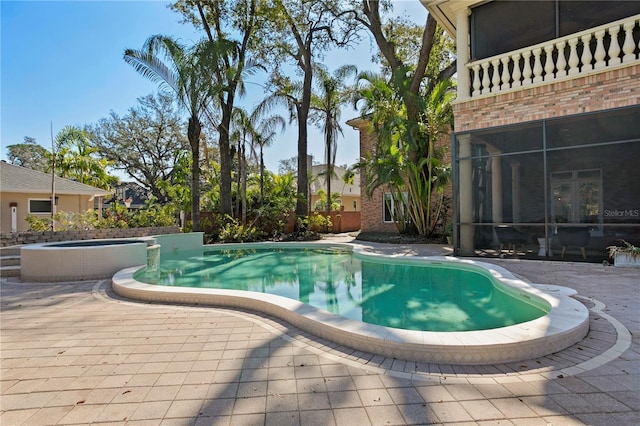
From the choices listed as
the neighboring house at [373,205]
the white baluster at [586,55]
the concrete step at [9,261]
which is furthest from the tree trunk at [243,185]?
the white baluster at [586,55]

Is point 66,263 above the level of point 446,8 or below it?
below

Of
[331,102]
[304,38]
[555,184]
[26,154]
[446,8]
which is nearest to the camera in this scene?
[446,8]

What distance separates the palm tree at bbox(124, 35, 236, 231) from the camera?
1193cm

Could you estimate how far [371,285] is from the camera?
7.30 metres

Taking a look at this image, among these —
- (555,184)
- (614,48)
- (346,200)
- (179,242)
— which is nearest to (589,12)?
(614,48)

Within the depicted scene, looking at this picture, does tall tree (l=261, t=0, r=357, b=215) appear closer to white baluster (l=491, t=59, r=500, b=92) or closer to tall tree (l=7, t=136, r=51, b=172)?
white baluster (l=491, t=59, r=500, b=92)

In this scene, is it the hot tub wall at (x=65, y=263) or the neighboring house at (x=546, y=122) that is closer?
the hot tub wall at (x=65, y=263)

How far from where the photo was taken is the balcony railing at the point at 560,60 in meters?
7.60

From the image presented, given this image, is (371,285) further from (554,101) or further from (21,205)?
(21,205)

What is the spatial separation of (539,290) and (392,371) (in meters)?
3.49

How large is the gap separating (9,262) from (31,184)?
10946mm

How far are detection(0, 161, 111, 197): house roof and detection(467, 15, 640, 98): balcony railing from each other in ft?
64.9

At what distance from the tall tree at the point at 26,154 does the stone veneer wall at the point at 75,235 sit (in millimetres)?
30324

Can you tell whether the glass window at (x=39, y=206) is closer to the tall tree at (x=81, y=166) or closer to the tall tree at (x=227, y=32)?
the tall tree at (x=81, y=166)
